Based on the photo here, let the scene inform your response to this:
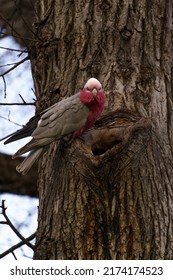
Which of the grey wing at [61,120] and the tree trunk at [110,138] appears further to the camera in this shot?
the grey wing at [61,120]

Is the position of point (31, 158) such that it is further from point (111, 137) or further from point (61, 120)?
point (111, 137)

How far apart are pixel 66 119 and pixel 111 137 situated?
366mm

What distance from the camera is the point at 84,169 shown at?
3.47 meters

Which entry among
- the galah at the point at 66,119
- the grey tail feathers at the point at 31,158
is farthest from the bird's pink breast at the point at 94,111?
the grey tail feathers at the point at 31,158

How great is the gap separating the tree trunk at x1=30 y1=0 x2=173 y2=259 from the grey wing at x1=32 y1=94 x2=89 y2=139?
96mm

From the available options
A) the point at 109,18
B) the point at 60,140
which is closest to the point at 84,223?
the point at 60,140

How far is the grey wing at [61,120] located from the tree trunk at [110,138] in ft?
0.32

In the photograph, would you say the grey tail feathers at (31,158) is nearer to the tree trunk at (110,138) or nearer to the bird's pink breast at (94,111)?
the tree trunk at (110,138)

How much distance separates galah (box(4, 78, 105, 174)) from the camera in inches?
149

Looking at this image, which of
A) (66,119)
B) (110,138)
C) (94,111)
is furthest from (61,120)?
(110,138)

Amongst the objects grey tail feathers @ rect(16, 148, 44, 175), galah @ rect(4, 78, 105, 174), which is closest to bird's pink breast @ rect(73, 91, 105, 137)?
galah @ rect(4, 78, 105, 174)

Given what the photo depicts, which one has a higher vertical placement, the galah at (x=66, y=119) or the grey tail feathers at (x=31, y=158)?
the galah at (x=66, y=119)

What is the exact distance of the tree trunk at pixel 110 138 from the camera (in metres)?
3.45

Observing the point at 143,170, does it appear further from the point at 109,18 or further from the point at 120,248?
the point at 109,18
